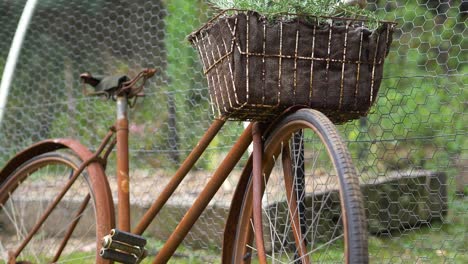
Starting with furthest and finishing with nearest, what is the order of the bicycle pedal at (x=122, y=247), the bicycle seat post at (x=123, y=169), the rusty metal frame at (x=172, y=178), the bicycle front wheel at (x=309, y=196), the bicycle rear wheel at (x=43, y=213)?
the bicycle rear wheel at (x=43, y=213)
the bicycle seat post at (x=123, y=169)
the bicycle pedal at (x=122, y=247)
the rusty metal frame at (x=172, y=178)
the bicycle front wheel at (x=309, y=196)

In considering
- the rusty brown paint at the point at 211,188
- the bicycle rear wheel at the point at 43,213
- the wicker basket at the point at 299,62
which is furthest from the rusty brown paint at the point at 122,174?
the wicker basket at the point at 299,62

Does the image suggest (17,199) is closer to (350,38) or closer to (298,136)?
(298,136)

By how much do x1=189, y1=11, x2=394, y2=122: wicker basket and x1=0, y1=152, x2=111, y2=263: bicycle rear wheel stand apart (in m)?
1.43

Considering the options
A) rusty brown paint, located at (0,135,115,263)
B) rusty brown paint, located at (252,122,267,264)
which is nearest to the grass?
rusty brown paint, located at (0,135,115,263)

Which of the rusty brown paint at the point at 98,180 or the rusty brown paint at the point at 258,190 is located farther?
the rusty brown paint at the point at 98,180

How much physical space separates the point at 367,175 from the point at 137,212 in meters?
1.63

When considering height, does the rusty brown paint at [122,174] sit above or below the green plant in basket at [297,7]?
below

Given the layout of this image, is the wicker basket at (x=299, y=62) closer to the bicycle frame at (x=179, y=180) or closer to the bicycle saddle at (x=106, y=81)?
the bicycle frame at (x=179, y=180)

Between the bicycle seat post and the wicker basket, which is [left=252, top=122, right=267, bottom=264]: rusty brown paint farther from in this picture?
the bicycle seat post

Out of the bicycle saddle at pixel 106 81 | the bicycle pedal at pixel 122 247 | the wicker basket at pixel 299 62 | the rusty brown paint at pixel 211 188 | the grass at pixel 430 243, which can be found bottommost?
the grass at pixel 430 243

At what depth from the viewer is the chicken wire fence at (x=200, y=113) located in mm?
3525

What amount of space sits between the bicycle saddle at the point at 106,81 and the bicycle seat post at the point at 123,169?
A: 53 millimetres

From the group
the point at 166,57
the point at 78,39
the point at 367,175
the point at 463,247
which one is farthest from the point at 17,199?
the point at 463,247

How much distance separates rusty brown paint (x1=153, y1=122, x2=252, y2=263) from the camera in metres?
2.92
